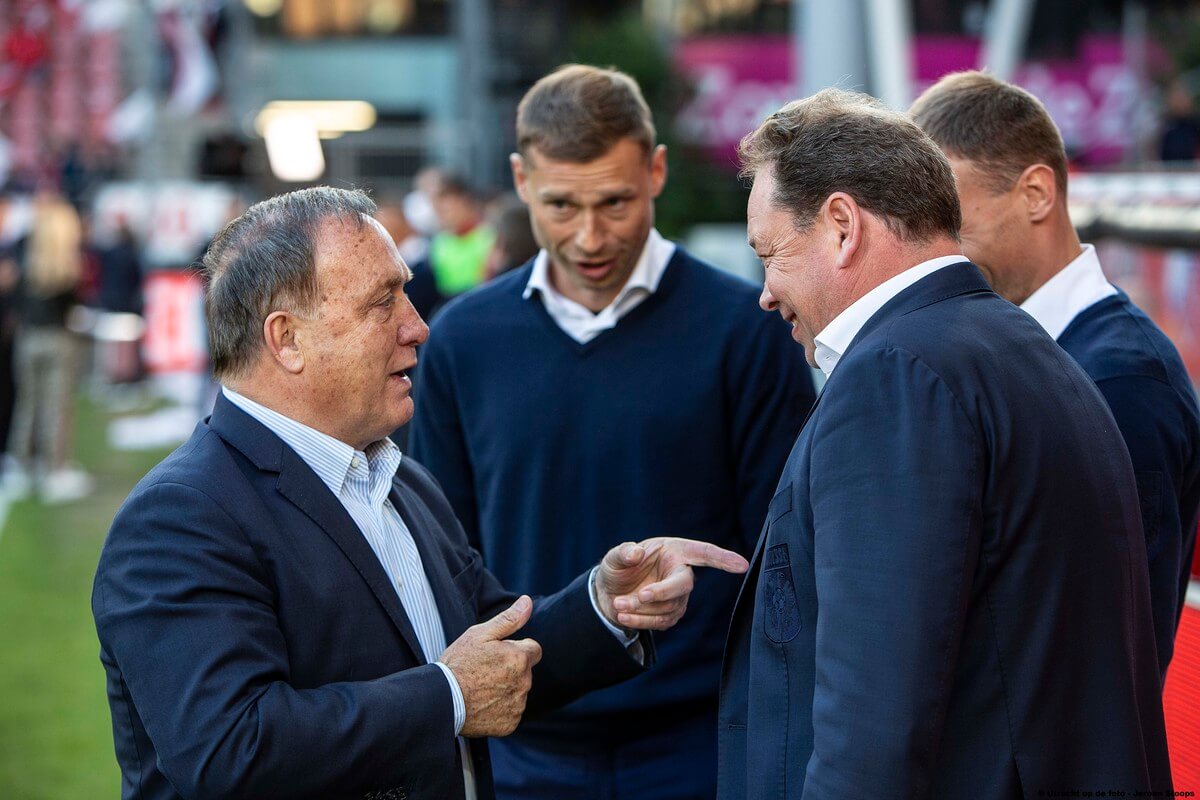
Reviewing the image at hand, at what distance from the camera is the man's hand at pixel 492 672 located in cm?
226

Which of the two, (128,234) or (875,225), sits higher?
(875,225)

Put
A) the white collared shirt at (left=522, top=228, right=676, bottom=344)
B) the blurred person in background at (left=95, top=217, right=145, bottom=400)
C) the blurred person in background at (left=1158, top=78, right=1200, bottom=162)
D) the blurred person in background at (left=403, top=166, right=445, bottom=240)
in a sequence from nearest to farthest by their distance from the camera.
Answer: the white collared shirt at (left=522, top=228, right=676, bottom=344) → the blurred person in background at (left=403, top=166, right=445, bottom=240) → the blurred person in background at (left=1158, top=78, right=1200, bottom=162) → the blurred person in background at (left=95, top=217, right=145, bottom=400)

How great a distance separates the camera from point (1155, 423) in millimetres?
2520

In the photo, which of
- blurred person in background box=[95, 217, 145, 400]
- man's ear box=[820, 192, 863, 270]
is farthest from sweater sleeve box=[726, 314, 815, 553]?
blurred person in background box=[95, 217, 145, 400]

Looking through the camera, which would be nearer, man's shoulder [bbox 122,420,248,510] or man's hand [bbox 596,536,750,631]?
man's shoulder [bbox 122,420,248,510]

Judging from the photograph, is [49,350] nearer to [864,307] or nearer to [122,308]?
[122,308]

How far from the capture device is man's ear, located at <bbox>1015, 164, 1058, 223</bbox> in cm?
274

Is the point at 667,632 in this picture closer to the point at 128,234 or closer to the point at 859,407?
the point at 859,407

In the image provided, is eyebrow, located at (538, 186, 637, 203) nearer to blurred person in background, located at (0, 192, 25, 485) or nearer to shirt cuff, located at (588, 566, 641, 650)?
shirt cuff, located at (588, 566, 641, 650)

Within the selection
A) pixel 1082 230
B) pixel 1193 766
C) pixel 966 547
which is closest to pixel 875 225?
pixel 966 547

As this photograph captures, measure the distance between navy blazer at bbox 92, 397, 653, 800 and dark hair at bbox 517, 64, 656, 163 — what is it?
1251 millimetres

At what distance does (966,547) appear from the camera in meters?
1.81

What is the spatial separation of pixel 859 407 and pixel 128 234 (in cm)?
1728

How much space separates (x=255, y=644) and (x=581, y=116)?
5.48 feet
